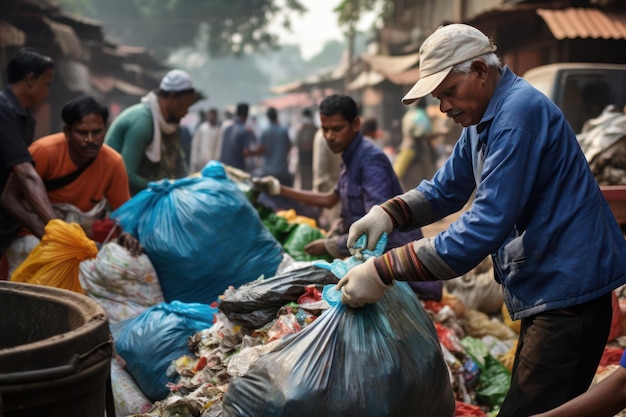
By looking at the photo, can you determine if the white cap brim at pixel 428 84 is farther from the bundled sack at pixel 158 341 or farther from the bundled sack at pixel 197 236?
the bundled sack at pixel 197 236

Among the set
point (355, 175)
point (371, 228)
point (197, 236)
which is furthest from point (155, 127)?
point (371, 228)

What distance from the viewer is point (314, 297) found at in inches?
128

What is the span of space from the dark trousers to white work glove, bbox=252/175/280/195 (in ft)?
9.21

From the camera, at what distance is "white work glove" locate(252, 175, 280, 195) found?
17.2 ft

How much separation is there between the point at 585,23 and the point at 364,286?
9439 millimetres

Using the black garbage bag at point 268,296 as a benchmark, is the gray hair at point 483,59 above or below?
above

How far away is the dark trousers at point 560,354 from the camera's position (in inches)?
101

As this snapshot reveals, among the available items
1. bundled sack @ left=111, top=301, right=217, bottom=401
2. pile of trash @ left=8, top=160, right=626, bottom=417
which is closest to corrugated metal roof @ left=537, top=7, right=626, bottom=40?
pile of trash @ left=8, top=160, right=626, bottom=417

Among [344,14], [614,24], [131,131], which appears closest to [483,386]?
[131,131]

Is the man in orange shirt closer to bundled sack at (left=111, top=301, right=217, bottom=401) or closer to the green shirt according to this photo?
bundled sack at (left=111, top=301, right=217, bottom=401)

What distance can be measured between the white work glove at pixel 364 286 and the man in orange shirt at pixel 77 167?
202 cm

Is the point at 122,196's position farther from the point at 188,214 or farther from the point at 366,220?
the point at 366,220

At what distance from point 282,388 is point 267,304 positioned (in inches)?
31.5

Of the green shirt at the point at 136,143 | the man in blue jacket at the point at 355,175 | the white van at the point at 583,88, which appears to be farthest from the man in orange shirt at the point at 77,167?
the white van at the point at 583,88
